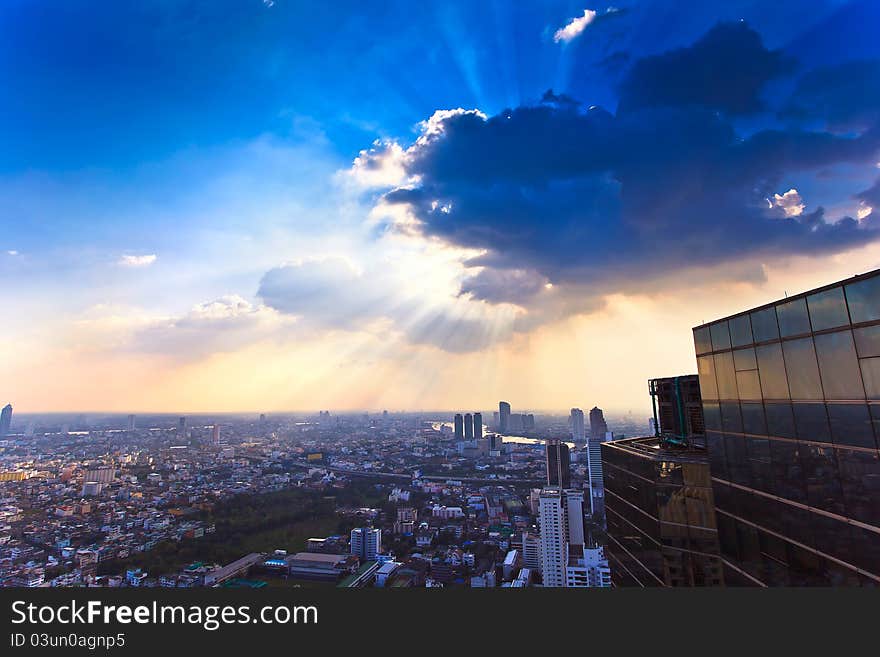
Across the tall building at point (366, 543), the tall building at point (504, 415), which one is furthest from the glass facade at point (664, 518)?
the tall building at point (504, 415)

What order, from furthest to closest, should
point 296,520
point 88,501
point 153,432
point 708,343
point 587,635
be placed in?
1. point 153,432
2. point 296,520
3. point 88,501
4. point 708,343
5. point 587,635

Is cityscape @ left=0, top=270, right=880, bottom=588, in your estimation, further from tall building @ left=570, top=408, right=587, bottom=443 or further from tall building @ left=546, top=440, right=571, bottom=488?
tall building @ left=570, top=408, right=587, bottom=443

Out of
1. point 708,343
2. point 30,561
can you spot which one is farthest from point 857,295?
point 30,561

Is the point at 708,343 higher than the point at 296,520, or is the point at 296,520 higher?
the point at 708,343

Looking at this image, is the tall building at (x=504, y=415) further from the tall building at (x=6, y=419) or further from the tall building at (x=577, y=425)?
the tall building at (x=6, y=419)

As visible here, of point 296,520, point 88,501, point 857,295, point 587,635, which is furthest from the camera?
point 296,520

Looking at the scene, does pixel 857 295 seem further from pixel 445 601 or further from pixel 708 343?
pixel 445 601

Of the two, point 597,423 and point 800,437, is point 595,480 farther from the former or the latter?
point 800,437
